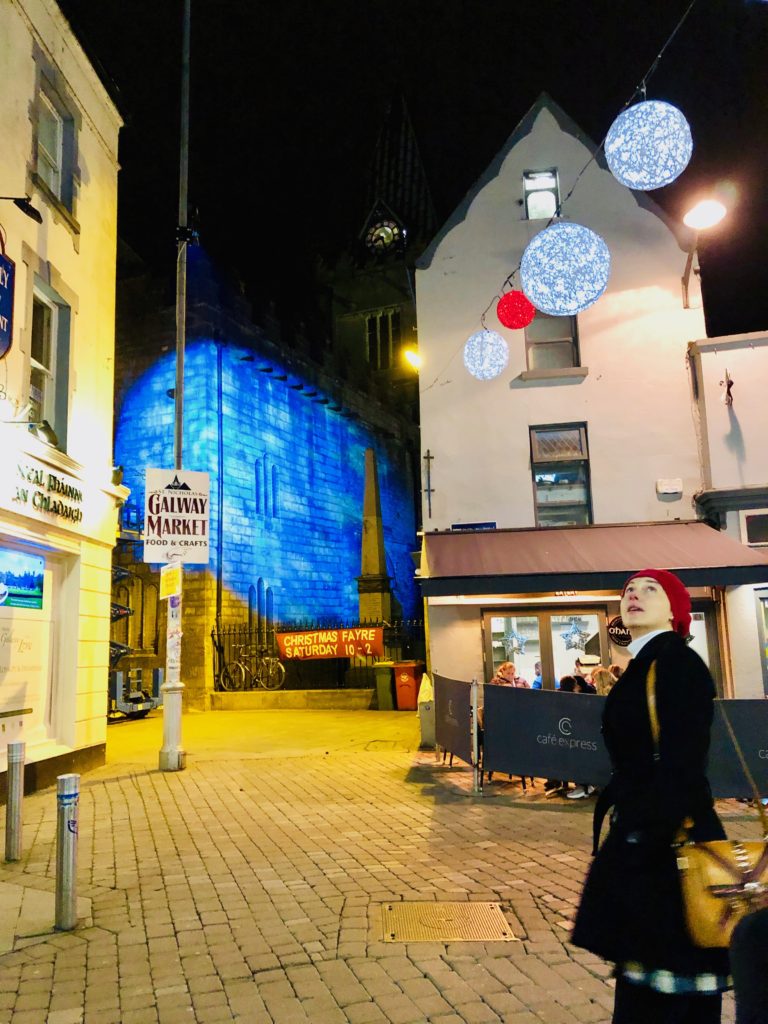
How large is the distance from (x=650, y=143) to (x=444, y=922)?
627 cm

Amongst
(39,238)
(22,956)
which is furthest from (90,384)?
(22,956)

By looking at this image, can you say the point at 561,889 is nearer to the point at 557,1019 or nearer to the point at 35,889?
the point at 557,1019

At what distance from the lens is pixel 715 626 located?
1234 centimetres

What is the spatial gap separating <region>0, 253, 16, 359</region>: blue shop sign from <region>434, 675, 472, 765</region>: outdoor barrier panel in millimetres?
6362

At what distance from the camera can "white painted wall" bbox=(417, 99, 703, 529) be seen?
13.0 m

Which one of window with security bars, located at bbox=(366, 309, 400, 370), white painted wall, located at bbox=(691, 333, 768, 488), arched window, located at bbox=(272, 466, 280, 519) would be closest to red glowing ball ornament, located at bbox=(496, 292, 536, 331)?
white painted wall, located at bbox=(691, 333, 768, 488)

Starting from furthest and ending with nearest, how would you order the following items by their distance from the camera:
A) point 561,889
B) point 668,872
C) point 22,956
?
point 561,889
point 22,956
point 668,872

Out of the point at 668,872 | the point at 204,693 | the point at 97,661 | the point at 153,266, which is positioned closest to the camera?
the point at 668,872

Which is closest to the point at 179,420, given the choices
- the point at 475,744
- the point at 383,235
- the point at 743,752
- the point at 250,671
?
the point at 475,744

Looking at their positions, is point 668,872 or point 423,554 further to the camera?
point 423,554

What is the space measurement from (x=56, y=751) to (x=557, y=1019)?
25.5 ft

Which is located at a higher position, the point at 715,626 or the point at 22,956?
the point at 715,626

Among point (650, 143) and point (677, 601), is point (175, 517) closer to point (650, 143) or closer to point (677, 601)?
point (650, 143)

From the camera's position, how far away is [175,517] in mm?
10406
